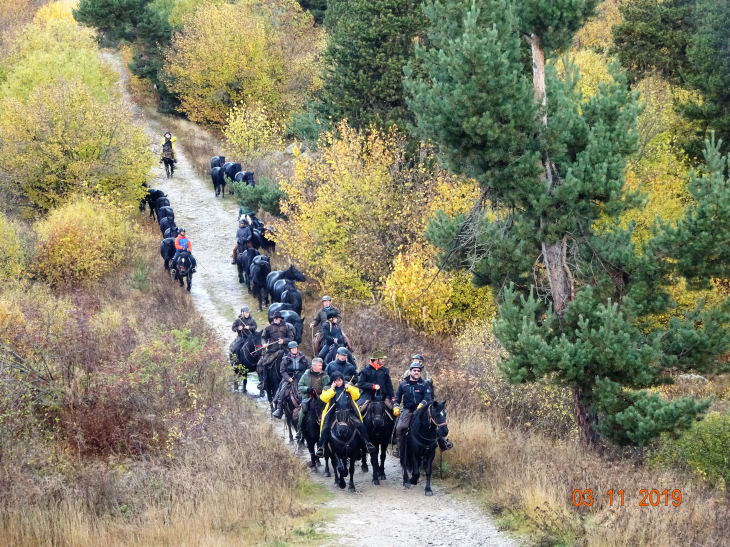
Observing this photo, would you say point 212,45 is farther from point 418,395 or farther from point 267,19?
point 418,395

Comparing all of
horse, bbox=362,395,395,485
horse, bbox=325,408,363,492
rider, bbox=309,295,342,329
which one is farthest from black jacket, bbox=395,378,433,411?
rider, bbox=309,295,342,329

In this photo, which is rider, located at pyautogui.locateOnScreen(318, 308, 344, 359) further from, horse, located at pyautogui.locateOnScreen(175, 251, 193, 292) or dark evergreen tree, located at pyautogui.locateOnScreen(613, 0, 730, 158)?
dark evergreen tree, located at pyautogui.locateOnScreen(613, 0, 730, 158)

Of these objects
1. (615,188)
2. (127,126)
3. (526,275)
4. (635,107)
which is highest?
(127,126)

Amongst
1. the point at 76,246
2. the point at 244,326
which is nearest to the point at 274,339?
the point at 244,326

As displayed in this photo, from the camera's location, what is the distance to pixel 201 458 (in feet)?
48.8

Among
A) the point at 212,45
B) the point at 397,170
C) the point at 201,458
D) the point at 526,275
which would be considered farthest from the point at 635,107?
the point at 212,45

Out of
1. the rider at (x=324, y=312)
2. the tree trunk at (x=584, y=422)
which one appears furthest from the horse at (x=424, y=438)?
the rider at (x=324, y=312)

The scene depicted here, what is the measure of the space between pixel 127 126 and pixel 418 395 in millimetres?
24881

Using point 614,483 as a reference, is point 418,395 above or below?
above

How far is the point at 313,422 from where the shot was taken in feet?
52.0

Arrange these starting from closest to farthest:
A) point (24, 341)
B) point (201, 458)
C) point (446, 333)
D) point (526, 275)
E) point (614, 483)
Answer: point (614, 483) < point (201, 458) < point (526, 275) < point (24, 341) < point (446, 333)

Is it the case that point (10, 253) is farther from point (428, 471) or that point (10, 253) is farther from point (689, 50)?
point (689, 50)

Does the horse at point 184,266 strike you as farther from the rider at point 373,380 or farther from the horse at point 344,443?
the horse at point 344,443

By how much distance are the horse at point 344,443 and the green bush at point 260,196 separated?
63.8 feet
